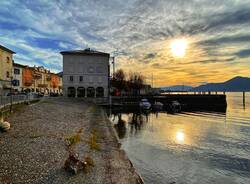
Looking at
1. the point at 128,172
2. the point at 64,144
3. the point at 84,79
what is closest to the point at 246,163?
the point at 128,172

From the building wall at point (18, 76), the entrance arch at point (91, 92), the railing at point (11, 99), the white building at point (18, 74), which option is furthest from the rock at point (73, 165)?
the white building at point (18, 74)

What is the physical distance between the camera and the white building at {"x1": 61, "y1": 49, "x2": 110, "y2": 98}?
2945 inches

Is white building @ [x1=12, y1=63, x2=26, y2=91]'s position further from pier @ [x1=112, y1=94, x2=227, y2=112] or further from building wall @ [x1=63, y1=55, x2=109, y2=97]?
pier @ [x1=112, y1=94, x2=227, y2=112]

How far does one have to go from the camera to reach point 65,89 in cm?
7456

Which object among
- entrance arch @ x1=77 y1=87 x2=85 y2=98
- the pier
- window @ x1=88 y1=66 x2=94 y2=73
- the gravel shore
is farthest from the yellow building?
the pier

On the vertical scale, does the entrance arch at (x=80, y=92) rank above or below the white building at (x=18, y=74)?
below

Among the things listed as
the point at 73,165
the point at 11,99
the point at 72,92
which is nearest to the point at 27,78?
the point at 72,92

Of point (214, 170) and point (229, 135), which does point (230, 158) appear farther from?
point (229, 135)

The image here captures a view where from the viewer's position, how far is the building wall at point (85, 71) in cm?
7481

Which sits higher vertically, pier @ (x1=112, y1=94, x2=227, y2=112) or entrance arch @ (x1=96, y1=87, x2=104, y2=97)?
entrance arch @ (x1=96, y1=87, x2=104, y2=97)

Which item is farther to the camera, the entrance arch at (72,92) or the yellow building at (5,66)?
the entrance arch at (72,92)

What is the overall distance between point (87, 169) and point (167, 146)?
43.2 ft

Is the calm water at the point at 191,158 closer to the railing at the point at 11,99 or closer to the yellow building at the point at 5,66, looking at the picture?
the railing at the point at 11,99

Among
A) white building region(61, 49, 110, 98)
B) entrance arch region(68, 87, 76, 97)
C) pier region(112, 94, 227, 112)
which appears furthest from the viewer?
pier region(112, 94, 227, 112)
